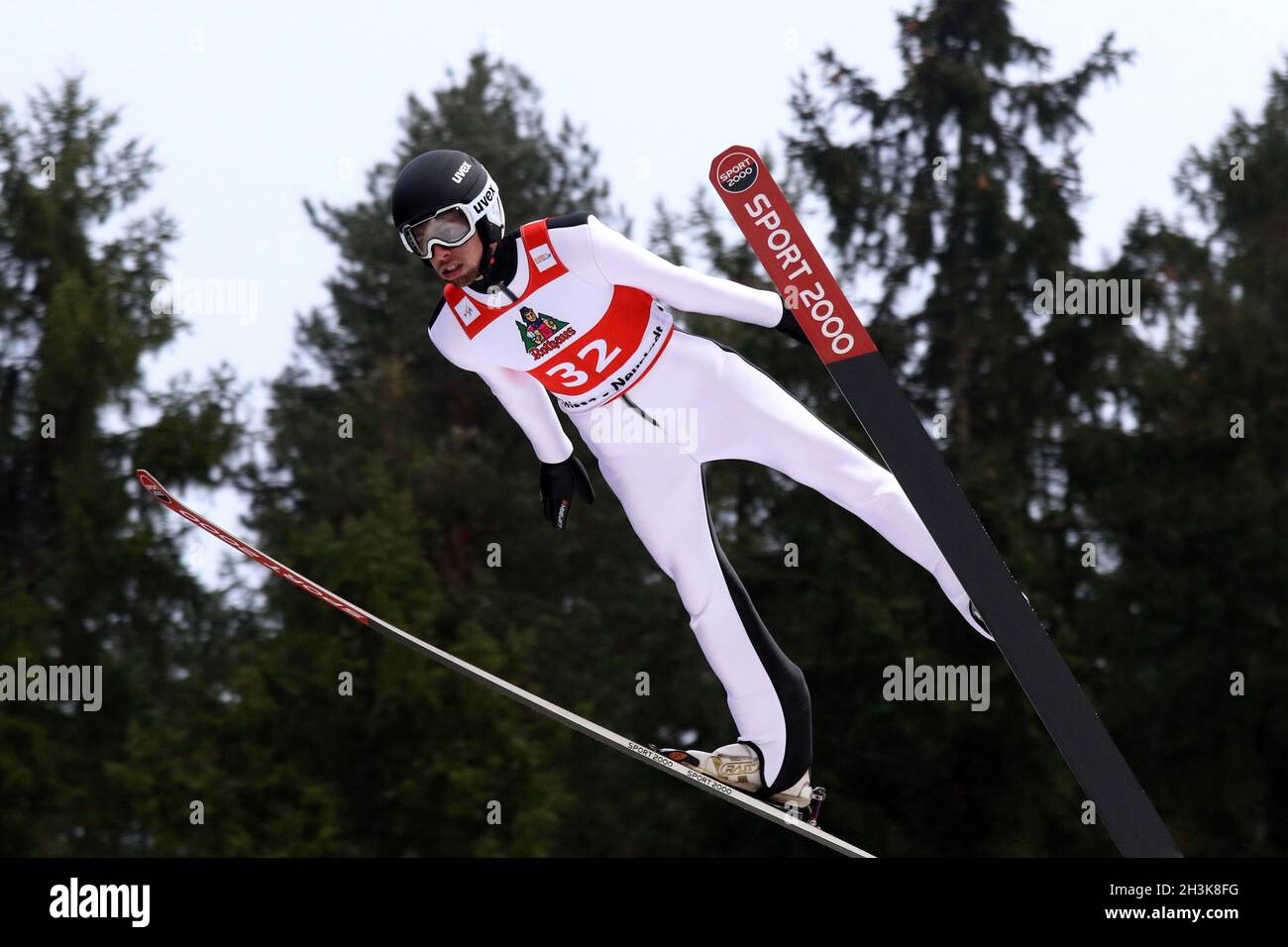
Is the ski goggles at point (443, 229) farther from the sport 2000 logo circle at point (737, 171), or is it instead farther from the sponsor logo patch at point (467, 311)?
the sport 2000 logo circle at point (737, 171)

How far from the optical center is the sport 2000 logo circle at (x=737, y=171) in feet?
14.1

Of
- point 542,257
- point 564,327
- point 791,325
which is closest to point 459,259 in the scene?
point 542,257

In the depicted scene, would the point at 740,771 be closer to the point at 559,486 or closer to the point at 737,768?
the point at 737,768

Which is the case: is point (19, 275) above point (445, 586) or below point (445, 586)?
above

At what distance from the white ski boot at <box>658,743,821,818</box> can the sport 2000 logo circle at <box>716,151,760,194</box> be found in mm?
1570

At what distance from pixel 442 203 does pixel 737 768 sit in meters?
1.78

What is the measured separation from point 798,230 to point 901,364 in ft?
25.1

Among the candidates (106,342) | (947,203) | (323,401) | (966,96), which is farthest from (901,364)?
(106,342)

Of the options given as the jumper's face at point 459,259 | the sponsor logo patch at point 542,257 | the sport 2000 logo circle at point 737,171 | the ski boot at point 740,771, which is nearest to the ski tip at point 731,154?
the sport 2000 logo circle at point 737,171

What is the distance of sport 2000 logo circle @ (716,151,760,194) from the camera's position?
14.1 feet

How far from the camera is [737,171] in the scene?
4.32 m
